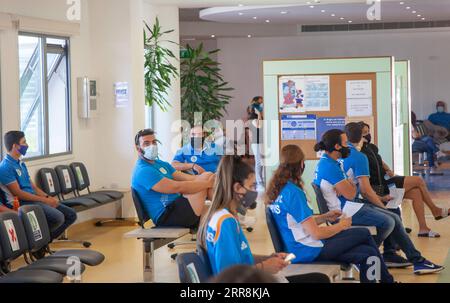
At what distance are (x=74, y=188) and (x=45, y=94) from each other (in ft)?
3.91

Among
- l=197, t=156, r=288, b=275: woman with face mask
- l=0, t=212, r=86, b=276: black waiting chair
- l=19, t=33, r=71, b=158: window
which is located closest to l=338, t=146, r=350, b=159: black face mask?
l=0, t=212, r=86, b=276: black waiting chair

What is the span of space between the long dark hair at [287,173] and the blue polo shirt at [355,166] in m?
2.28

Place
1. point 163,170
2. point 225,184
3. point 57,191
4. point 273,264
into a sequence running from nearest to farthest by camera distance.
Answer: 1. point 225,184
2. point 273,264
3. point 163,170
4. point 57,191

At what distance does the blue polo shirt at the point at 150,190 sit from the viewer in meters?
7.38

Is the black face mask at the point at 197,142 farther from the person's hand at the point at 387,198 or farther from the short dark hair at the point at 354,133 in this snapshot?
the person's hand at the point at 387,198

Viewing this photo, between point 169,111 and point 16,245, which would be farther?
point 169,111

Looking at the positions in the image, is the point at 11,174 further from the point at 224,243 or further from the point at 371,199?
the point at 224,243

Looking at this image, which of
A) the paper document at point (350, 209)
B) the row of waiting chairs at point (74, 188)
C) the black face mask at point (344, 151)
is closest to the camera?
the paper document at point (350, 209)

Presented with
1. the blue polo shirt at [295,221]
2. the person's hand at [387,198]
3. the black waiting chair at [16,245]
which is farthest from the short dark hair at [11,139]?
the blue polo shirt at [295,221]

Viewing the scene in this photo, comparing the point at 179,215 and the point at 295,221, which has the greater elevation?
the point at 295,221

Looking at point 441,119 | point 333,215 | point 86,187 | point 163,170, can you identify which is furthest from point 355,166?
point 441,119

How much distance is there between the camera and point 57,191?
33.6 ft
